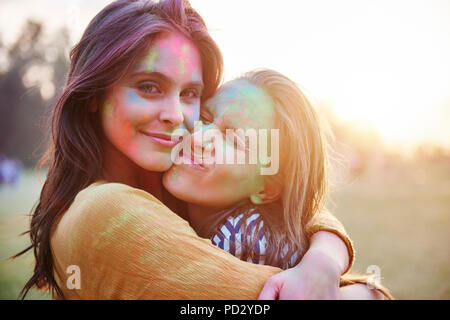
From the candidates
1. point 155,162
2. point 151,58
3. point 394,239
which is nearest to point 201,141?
point 155,162

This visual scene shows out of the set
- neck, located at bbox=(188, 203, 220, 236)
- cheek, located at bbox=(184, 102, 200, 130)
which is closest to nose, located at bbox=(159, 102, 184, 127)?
cheek, located at bbox=(184, 102, 200, 130)

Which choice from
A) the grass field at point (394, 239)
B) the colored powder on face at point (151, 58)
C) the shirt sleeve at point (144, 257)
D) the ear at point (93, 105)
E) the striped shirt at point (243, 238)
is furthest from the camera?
the grass field at point (394, 239)

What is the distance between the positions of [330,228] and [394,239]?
6184mm

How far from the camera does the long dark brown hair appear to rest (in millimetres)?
2086

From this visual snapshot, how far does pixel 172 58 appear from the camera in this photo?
2.19 meters

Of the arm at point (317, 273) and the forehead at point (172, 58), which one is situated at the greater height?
the forehead at point (172, 58)

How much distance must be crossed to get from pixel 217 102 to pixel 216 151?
334 millimetres

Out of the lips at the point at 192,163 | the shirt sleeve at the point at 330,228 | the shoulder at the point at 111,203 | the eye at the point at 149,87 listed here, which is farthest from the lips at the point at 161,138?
the shirt sleeve at the point at 330,228

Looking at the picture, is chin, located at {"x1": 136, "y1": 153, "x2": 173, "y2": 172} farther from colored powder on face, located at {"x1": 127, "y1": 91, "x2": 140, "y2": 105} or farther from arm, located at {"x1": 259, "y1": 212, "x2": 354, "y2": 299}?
arm, located at {"x1": 259, "y1": 212, "x2": 354, "y2": 299}

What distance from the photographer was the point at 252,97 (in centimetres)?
242

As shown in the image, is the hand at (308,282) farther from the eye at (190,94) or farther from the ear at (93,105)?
the ear at (93,105)

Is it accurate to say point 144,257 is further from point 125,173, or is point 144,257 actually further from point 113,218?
point 125,173

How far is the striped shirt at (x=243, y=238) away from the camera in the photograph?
2010 mm
